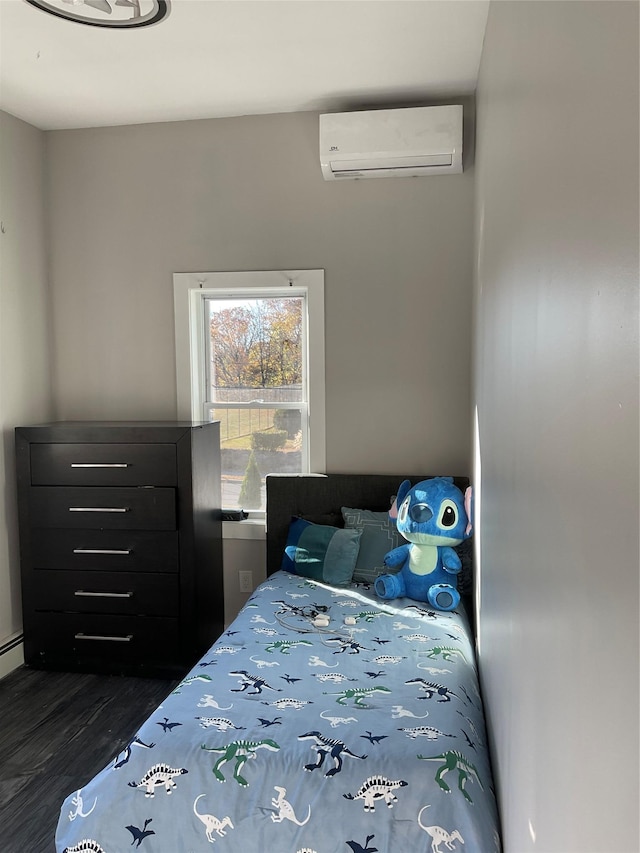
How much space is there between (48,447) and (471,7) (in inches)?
102

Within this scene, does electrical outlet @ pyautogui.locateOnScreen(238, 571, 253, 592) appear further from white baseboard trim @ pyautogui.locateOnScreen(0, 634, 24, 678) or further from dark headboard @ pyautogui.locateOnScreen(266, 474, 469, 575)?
white baseboard trim @ pyautogui.locateOnScreen(0, 634, 24, 678)

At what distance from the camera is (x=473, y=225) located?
129 inches

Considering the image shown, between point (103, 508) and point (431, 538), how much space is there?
1.55m

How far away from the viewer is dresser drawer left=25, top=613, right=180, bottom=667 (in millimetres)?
3250

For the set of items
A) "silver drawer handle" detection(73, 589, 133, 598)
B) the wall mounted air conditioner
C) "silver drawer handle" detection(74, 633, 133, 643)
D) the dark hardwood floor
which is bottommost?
the dark hardwood floor

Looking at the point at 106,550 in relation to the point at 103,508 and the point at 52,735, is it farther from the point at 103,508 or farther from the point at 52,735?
the point at 52,735

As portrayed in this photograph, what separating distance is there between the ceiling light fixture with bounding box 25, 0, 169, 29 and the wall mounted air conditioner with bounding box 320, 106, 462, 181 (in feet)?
3.20

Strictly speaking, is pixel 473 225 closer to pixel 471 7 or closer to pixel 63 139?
pixel 471 7

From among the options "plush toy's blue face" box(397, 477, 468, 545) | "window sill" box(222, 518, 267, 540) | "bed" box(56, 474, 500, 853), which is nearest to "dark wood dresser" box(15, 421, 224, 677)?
"window sill" box(222, 518, 267, 540)

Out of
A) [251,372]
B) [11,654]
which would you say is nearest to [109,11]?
[251,372]

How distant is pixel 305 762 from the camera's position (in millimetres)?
1732

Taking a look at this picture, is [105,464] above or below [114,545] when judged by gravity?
above

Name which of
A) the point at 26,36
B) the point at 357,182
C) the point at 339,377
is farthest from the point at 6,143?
the point at 339,377

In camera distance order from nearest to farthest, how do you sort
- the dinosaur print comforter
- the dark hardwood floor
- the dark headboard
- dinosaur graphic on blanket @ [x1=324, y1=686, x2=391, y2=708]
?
the dinosaur print comforter
dinosaur graphic on blanket @ [x1=324, y1=686, x2=391, y2=708]
the dark hardwood floor
the dark headboard
